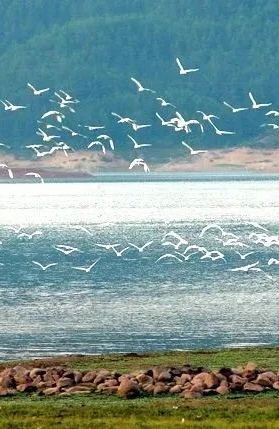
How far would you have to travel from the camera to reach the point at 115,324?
206ft

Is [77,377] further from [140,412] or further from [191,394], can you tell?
[140,412]

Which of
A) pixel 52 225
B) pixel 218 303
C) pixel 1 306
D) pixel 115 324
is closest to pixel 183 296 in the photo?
pixel 218 303

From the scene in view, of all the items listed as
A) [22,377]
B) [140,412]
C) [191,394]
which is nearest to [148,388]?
[191,394]

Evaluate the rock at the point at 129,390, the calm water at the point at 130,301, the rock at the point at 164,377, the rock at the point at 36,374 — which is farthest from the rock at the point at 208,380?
the calm water at the point at 130,301

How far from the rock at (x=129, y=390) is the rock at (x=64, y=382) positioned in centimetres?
148

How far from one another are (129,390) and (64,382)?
1.87m

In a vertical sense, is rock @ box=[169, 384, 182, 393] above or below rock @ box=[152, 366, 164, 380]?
above

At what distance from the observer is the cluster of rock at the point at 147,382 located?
99.6 ft

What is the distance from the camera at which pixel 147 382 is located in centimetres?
3131

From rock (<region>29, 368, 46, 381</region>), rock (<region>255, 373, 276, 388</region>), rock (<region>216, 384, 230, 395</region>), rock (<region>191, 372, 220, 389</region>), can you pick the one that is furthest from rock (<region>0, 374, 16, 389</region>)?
rock (<region>255, 373, 276, 388</region>)

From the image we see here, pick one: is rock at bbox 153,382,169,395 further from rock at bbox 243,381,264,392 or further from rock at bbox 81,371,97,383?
rock at bbox 81,371,97,383

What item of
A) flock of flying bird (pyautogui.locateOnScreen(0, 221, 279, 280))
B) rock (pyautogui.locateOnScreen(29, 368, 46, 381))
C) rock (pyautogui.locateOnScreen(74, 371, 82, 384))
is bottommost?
flock of flying bird (pyautogui.locateOnScreen(0, 221, 279, 280))

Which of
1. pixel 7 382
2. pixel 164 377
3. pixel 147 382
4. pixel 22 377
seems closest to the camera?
pixel 147 382

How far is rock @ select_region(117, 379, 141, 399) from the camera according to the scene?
99.2ft
